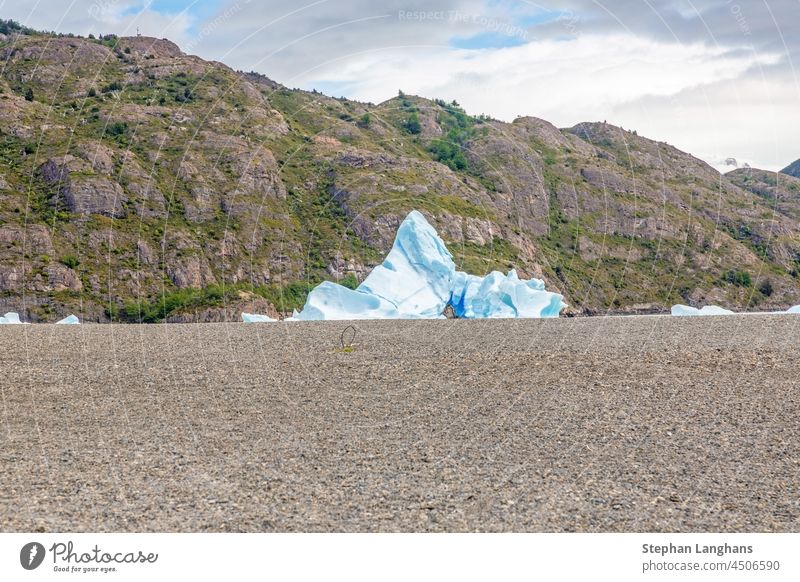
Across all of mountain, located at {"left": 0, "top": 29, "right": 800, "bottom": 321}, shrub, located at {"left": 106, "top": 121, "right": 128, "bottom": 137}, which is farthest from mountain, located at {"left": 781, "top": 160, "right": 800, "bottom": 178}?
shrub, located at {"left": 106, "top": 121, "right": 128, "bottom": 137}

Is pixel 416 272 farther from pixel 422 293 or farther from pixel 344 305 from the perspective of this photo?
pixel 344 305

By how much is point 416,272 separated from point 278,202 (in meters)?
30.4

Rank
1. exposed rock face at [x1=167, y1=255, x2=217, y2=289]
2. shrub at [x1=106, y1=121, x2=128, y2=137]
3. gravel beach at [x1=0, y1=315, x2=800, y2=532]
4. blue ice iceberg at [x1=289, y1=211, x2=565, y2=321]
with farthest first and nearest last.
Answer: shrub at [x1=106, y1=121, x2=128, y2=137]
exposed rock face at [x1=167, y1=255, x2=217, y2=289]
blue ice iceberg at [x1=289, y1=211, x2=565, y2=321]
gravel beach at [x1=0, y1=315, x2=800, y2=532]

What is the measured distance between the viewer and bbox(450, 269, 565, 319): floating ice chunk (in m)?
35.3

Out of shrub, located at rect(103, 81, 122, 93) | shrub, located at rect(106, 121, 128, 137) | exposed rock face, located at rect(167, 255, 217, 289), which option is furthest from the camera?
shrub, located at rect(103, 81, 122, 93)

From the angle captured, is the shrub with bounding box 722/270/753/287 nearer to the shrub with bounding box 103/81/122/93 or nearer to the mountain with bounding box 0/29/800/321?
the mountain with bounding box 0/29/800/321

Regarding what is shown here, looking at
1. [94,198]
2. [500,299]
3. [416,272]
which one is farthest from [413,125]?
[500,299]

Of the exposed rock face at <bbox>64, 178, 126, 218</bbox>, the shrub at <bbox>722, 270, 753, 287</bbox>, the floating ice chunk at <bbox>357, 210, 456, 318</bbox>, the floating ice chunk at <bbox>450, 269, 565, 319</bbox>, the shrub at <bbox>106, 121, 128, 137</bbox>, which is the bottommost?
the shrub at <bbox>722, 270, 753, 287</bbox>

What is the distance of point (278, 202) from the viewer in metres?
65.1

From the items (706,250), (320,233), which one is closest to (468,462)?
(320,233)

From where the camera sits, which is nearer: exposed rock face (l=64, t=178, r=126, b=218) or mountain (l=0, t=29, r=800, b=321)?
mountain (l=0, t=29, r=800, b=321)

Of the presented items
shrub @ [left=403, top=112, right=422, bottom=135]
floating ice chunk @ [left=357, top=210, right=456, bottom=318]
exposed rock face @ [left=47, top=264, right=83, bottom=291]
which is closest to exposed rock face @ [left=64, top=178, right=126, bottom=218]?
exposed rock face @ [left=47, top=264, right=83, bottom=291]
